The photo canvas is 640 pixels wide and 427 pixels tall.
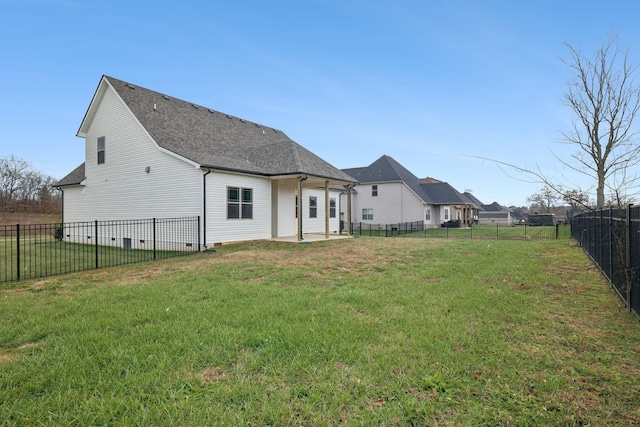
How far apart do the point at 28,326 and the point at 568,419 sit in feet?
19.3

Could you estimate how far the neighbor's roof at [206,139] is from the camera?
A: 553 inches

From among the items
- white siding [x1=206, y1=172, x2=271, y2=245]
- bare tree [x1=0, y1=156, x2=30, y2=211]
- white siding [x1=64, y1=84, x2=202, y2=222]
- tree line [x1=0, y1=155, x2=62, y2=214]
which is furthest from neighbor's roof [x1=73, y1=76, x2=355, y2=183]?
bare tree [x1=0, y1=156, x2=30, y2=211]

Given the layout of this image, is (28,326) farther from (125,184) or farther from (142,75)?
(142,75)

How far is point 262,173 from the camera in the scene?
14.6 meters

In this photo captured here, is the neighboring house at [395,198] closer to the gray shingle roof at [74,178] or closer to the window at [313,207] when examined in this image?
the window at [313,207]

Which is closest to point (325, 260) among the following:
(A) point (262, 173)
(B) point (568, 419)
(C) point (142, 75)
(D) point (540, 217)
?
(A) point (262, 173)

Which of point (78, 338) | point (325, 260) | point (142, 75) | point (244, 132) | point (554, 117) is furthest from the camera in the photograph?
point (142, 75)

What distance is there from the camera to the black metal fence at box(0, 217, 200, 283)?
9.50 m

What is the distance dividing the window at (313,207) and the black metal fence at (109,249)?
758 cm

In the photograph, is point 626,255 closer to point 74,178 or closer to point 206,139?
point 206,139

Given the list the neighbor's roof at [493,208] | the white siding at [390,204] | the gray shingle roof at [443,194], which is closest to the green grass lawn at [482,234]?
the white siding at [390,204]

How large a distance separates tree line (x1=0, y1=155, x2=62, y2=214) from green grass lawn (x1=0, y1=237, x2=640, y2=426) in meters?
42.2

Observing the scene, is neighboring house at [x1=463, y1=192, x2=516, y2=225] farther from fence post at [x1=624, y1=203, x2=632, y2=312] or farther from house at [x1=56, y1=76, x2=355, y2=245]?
fence post at [x1=624, y1=203, x2=632, y2=312]

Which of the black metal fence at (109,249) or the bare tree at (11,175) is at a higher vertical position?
the bare tree at (11,175)
